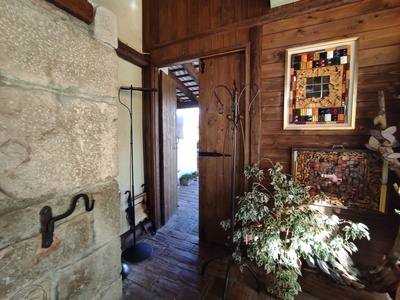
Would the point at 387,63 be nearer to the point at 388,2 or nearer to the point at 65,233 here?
the point at 388,2

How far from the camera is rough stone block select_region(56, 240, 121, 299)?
0.63 meters

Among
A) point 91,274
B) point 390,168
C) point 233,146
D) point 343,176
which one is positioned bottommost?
point 91,274

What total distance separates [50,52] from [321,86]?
6.18 ft

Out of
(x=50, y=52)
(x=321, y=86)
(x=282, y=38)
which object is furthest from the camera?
(x=282, y=38)

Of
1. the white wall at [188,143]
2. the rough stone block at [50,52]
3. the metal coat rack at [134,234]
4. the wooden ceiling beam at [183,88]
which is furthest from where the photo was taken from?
the white wall at [188,143]

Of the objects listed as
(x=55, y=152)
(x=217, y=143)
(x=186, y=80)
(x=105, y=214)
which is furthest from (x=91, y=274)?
(x=186, y=80)

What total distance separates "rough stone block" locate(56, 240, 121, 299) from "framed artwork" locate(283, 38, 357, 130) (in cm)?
169

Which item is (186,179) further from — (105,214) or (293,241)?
(105,214)

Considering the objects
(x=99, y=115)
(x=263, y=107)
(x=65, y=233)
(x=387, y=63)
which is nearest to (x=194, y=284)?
(x=65, y=233)

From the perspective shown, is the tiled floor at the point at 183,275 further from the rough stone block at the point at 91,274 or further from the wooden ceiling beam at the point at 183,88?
the wooden ceiling beam at the point at 183,88

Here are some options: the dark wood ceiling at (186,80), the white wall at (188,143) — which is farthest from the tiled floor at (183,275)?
the white wall at (188,143)

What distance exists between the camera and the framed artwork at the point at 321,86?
148cm

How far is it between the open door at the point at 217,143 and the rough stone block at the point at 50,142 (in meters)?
1.43

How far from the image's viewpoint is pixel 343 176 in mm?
1524
